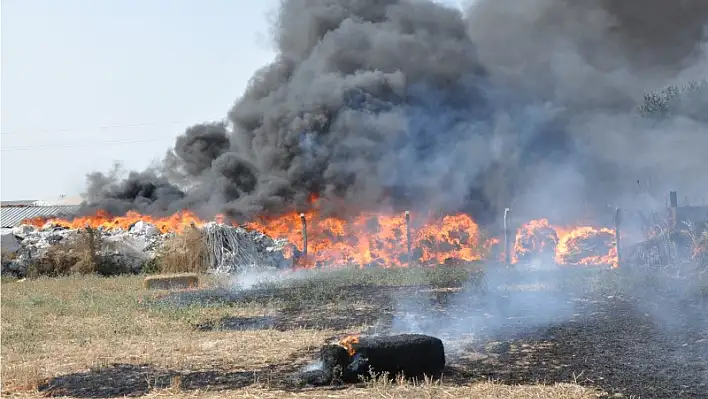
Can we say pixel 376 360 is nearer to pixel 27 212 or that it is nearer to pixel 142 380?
pixel 142 380

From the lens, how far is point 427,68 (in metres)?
34.3

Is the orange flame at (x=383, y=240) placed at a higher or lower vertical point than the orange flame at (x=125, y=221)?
lower

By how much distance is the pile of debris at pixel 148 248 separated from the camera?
21.7 meters

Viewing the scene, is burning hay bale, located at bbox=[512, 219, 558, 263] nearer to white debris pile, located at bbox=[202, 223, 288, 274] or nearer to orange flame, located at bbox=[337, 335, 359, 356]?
white debris pile, located at bbox=[202, 223, 288, 274]

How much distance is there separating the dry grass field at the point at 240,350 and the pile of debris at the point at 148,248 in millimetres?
6761

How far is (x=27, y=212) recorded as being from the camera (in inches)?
1923

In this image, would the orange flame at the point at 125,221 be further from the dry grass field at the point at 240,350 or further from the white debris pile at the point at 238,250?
the dry grass field at the point at 240,350

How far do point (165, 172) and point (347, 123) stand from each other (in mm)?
15006

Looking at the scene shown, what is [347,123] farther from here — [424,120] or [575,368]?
[575,368]

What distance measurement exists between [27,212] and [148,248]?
31.0 metres

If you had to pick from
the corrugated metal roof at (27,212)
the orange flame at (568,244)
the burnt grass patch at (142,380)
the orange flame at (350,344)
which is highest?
the corrugated metal roof at (27,212)

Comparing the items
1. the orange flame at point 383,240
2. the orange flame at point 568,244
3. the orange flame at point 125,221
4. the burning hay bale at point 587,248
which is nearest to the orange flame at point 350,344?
the orange flame at point 568,244

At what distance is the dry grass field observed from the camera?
6195 millimetres

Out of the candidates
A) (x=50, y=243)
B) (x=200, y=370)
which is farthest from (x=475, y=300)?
(x=50, y=243)
